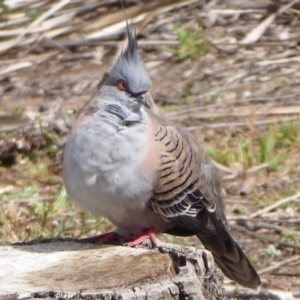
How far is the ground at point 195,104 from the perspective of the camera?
5359mm

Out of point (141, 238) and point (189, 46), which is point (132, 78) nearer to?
point (141, 238)

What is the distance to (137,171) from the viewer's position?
3.68 meters

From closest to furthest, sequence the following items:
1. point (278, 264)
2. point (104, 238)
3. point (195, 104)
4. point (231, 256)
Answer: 1. point (104, 238)
2. point (231, 256)
3. point (278, 264)
4. point (195, 104)

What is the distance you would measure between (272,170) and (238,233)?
91 cm

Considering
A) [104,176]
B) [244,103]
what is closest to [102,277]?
[104,176]

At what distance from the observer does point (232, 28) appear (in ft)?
27.9

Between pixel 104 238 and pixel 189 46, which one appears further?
pixel 189 46

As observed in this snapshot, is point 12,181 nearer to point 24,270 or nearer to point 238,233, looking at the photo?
Result: point 238,233

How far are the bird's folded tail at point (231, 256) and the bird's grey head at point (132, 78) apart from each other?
2.71 ft

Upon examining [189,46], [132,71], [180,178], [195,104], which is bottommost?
[195,104]

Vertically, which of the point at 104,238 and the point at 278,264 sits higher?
the point at 104,238

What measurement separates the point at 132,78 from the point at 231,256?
1.10m

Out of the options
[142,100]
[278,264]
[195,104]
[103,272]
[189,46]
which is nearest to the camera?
[103,272]

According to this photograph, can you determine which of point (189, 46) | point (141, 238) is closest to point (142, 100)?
point (141, 238)
